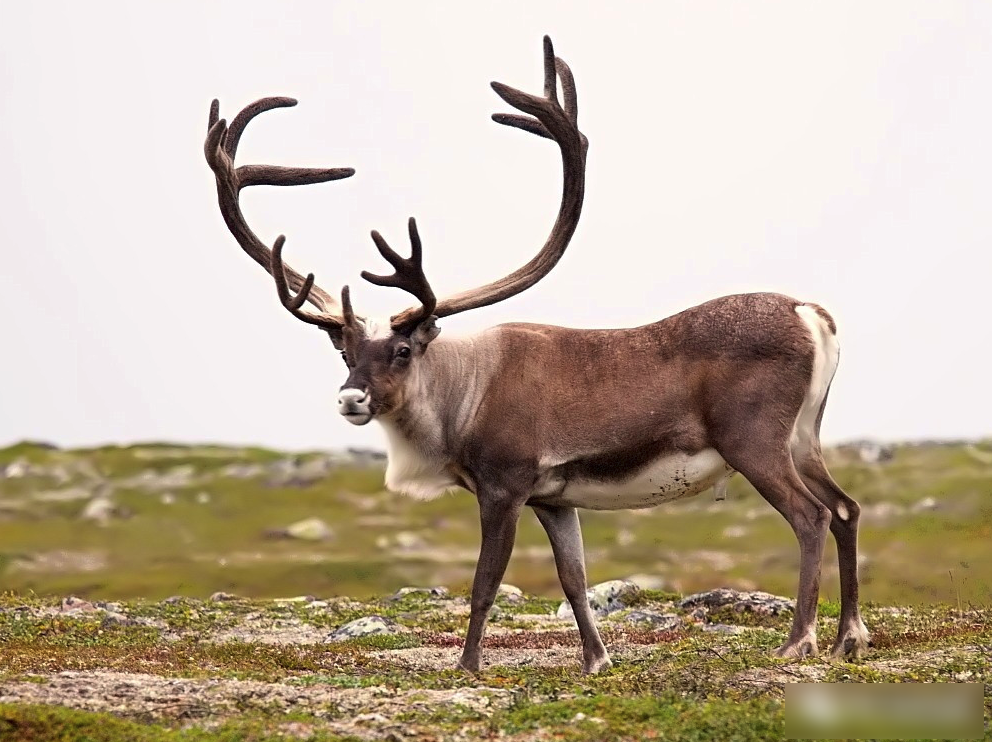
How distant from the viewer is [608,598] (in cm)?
1936

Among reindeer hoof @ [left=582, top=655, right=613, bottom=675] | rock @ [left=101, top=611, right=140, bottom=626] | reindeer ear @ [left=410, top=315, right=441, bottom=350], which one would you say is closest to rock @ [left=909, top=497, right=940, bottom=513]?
rock @ [left=101, top=611, right=140, bottom=626]

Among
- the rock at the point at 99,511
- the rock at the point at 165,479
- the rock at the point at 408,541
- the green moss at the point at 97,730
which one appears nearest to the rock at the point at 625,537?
the rock at the point at 408,541

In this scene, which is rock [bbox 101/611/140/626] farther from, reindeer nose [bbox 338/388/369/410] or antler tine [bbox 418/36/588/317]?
antler tine [bbox 418/36/588/317]

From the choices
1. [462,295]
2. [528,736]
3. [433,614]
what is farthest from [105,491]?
[528,736]

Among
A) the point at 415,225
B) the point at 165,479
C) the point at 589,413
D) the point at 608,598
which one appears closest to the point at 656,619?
the point at 608,598

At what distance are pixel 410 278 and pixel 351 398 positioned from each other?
143 centimetres

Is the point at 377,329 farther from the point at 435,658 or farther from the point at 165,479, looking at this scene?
the point at 165,479

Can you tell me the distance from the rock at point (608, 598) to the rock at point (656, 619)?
865 mm

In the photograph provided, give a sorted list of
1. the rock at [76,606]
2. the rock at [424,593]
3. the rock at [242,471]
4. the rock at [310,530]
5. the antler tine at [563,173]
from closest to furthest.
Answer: the antler tine at [563,173] → the rock at [76,606] → the rock at [424,593] → the rock at [310,530] → the rock at [242,471]

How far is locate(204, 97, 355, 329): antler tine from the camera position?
532 inches

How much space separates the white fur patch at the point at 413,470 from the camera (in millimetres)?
13469

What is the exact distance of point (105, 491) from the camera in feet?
231

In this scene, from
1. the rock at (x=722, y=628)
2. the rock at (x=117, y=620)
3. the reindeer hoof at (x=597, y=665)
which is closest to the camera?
the reindeer hoof at (x=597, y=665)

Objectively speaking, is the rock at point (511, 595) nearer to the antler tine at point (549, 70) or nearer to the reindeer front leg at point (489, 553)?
the reindeer front leg at point (489, 553)
